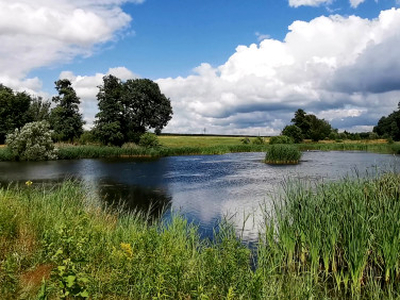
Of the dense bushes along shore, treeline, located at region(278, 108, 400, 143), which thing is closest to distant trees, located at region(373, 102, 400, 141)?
treeline, located at region(278, 108, 400, 143)

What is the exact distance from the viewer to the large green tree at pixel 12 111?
6894cm

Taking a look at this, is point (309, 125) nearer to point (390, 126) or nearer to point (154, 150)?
point (390, 126)

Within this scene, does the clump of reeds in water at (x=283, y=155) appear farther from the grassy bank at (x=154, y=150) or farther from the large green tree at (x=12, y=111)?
the large green tree at (x=12, y=111)

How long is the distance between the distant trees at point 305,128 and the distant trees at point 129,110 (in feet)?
103

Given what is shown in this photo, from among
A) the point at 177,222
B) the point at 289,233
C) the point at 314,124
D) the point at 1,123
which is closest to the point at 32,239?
the point at 177,222

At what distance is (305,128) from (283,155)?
170 ft

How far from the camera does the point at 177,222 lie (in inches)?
368

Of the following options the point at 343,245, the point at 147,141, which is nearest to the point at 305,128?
the point at 147,141

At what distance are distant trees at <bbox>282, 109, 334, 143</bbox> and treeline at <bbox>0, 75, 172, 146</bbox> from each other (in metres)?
31.5

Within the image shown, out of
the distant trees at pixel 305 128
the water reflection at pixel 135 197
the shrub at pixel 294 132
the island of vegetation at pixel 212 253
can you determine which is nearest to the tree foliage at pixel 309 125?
the distant trees at pixel 305 128

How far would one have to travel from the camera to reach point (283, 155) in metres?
43.3

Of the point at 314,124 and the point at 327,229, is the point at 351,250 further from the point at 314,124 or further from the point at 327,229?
the point at 314,124

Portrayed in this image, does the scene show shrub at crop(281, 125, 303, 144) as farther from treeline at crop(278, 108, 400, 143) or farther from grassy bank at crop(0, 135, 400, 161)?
grassy bank at crop(0, 135, 400, 161)

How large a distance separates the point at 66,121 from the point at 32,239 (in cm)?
5874
